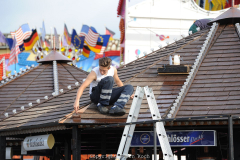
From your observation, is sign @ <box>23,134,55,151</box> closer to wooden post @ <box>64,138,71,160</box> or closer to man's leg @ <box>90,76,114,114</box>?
wooden post @ <box>64,138,71,160</box>

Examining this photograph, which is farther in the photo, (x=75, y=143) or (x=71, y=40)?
(x=71, y=40)

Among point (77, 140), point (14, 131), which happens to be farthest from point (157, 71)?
point (14, 131)

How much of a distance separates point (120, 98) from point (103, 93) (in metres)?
0.42

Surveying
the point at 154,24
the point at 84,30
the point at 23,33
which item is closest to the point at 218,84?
the point at 154,24

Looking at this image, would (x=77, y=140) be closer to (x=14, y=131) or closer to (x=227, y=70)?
(x=14, y=131)

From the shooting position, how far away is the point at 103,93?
968cm

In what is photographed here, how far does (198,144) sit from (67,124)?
309 cm

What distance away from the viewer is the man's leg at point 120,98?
9.46m

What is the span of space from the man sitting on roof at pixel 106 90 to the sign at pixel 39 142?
1.91 meters

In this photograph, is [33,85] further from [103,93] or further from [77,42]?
[77,42]

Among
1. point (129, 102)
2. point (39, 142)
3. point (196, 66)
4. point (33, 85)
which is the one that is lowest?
point (39, 142)

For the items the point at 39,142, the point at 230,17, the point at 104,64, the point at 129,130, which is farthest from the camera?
the point at 230,17

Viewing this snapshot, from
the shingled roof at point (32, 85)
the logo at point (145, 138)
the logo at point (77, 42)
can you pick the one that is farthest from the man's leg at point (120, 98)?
the logo at point (77, 42)

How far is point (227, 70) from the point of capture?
1092 cm
